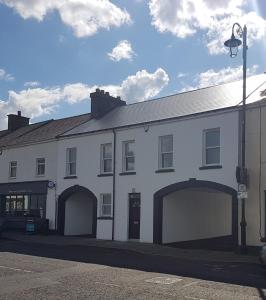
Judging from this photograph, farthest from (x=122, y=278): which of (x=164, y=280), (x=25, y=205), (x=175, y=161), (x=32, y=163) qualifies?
(x=25, y=205)

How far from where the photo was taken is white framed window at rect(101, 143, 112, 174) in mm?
26559

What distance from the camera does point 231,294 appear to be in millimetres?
10508

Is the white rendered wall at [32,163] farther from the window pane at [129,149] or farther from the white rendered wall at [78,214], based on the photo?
the window pane at [129,149]

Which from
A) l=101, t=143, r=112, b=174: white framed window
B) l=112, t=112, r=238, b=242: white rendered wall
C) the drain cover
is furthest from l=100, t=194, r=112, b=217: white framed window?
the drain cover

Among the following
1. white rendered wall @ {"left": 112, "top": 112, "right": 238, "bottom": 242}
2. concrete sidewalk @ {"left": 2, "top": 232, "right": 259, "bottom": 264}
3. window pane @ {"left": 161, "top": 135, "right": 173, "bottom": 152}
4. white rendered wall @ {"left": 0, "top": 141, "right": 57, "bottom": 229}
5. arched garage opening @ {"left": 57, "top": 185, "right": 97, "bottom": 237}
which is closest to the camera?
concrete sidewalk @ {"left": 2, "top": 232, "right": 259, "bottom": 264}

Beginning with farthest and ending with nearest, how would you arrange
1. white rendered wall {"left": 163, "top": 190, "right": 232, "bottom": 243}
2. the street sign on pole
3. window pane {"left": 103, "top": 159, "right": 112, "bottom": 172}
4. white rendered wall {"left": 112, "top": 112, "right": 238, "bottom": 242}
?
window pane {"left": 103, "top": 159, "right": 112, "bottom": 172} < white rendered wall {"left": 163, "top": 190, "right": 232, "bottom": 243} < white rendered wall {"left": 112, "top": 112, "right": 238, "bottom": 242} < the street sign on pole

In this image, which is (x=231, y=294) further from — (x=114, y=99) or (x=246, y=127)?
(x=114, y=99)

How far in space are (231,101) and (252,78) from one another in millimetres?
4561

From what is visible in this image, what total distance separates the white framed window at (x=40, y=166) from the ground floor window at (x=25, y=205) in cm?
148

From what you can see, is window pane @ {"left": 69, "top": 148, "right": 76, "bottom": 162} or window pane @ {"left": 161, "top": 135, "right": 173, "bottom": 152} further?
window pane @ {"left": 69, "top": 148, "right": 76, "bottom": 162}

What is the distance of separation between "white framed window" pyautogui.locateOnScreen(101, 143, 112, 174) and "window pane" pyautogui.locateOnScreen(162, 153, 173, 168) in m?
3.91

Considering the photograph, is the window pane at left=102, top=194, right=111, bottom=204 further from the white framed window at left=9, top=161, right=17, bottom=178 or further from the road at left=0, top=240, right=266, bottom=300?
the white framed window at left=9, top=161, right=17, bottom=178

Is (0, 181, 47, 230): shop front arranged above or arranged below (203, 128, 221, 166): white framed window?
below

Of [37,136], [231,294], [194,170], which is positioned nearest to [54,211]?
[37,136]
